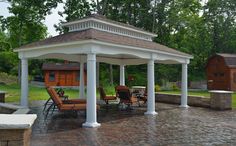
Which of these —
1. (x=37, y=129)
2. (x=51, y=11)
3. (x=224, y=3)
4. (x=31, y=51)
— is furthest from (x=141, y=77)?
(x=37, y=129)

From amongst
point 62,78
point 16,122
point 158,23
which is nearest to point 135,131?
point 16,122

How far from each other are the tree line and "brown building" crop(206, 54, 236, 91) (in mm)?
3771

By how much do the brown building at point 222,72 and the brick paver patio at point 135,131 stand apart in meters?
23.8

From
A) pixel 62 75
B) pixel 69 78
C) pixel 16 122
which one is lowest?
pixel 16 122

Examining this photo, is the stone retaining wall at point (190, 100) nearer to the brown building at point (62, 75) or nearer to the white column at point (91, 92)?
the white column at point (91, 92)

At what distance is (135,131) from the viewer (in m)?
9.52

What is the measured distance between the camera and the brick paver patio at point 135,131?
7.98 meters

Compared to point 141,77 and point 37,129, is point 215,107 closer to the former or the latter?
point 37,129

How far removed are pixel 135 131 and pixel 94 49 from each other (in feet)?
10.5

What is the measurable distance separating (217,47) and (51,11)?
29.1 metres

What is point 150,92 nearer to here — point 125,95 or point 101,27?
point 125,95

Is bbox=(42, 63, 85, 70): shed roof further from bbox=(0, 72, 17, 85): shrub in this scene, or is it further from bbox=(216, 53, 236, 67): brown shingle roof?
bbox=(216, 53, 236, 67): brown shingle roof

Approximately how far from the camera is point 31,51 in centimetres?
1388

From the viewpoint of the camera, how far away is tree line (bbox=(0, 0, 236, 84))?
Answer: 32031 mm
